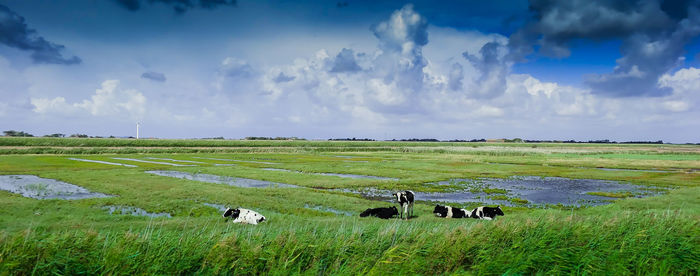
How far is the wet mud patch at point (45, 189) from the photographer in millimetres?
25141

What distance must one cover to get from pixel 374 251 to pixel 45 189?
30.6 m

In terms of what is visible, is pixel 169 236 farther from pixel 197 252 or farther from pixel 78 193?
pixel 78 193

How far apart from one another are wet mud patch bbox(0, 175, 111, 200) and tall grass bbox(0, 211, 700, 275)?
21.0m

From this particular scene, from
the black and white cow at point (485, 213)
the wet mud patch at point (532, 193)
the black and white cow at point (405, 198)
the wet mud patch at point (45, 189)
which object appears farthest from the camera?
the wet mud patch at point (532, 193)

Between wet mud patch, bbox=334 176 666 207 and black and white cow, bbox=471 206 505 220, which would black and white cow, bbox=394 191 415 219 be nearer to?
black and white cow, bbox=471 206 505 220

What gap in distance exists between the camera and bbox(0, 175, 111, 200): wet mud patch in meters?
25.1

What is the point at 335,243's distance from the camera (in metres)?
8.32

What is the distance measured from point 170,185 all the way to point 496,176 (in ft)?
119

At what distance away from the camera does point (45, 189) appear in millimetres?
27719

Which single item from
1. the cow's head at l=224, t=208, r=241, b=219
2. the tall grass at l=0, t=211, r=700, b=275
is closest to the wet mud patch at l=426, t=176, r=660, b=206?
the cow's head at l=224, t=208, r=241, b=219

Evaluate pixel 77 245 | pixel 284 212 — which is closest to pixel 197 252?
pixel 77 245

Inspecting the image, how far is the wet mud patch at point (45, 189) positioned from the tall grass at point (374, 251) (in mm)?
21033

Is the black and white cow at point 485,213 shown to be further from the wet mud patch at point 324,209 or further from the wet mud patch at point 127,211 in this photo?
the wet mud patch at point 127,211

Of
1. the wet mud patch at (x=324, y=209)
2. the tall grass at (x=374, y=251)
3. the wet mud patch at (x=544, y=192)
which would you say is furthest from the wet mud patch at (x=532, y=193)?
the tall grass at (x=374, y=251)
